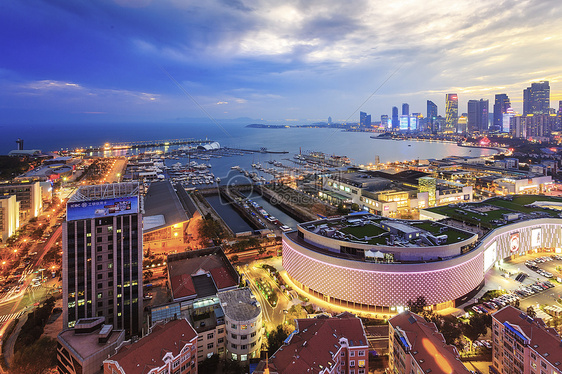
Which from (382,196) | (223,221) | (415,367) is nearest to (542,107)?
(382,196)

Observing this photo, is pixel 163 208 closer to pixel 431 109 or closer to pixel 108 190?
pixel 108 190

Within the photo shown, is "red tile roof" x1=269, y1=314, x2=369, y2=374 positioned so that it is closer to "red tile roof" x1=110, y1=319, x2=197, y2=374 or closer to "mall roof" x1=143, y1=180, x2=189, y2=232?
"red tile roof" x1=110, y1=319, x2=197, y2=374

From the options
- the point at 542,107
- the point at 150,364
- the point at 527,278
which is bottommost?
the point at 527,278

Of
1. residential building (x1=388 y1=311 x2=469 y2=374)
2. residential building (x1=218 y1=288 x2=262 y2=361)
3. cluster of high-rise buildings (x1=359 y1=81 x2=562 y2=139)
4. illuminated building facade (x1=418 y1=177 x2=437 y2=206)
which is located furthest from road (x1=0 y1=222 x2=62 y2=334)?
cluster of high-rise buildings (x1=359 y1=81 x2=562 y2=139)

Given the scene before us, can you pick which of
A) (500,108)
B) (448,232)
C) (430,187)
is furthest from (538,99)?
(448,232)

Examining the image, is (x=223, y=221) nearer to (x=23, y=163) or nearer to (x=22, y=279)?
(x=22, y=279)
